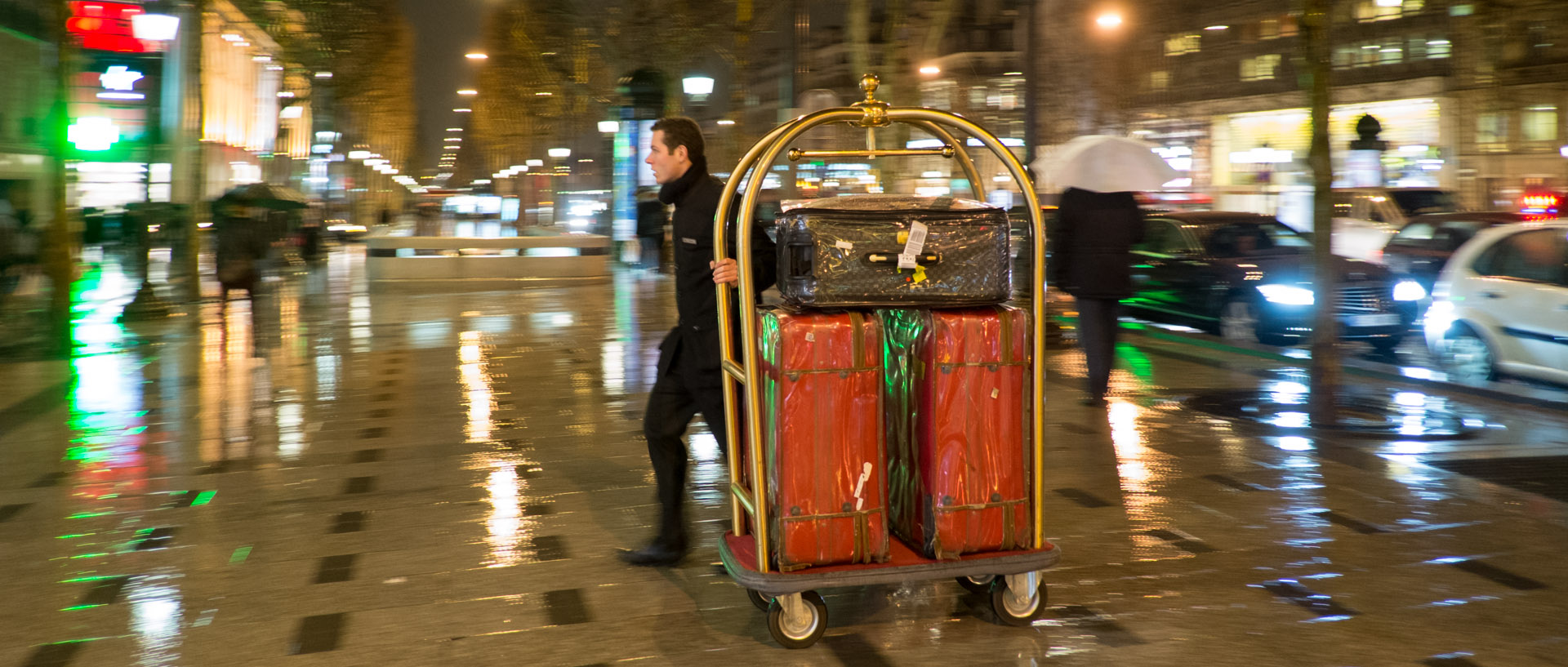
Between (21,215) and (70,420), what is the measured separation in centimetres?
1541

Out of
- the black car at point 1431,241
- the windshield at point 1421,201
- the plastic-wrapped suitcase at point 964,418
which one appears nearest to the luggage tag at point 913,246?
the plastic-wrapped suitcase at point 964,418

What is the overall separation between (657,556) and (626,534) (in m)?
0.57

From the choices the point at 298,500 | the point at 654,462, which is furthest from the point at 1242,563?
the point at 298,500

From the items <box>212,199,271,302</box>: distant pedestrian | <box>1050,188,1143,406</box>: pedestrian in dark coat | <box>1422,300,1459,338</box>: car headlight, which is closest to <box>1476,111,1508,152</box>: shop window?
<box>1422,300,1459,338</box>: car headlight

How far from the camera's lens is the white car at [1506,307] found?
9.45m

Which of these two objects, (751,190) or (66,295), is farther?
(66,295)

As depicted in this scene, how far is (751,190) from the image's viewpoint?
13.6ft

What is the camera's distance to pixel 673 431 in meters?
5.12

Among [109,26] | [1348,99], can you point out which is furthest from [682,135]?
[1348,99]

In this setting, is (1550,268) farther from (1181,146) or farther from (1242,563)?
(1181,146)

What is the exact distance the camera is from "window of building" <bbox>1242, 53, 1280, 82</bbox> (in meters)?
55.9

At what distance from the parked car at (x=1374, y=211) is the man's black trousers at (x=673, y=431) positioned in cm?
1513

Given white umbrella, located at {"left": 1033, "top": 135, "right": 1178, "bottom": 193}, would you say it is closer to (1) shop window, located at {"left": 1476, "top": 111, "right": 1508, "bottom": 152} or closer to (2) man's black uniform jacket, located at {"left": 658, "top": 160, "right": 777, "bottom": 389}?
(2) man's black uniform jacket, located at {"left": 658, "top": 160, "right": 777, "bottom": 389}

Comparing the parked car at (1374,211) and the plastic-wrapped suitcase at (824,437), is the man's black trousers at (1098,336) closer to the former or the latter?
the plastic-wrapped suitcase at (824,437)
